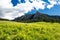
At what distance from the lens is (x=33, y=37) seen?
83.4ft

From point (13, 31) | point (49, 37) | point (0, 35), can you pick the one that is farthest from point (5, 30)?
point (49, 37)

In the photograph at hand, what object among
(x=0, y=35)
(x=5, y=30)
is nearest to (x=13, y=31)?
(x=5, y=30)

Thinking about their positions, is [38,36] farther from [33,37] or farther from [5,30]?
[5,30]

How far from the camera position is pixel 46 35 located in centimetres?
2706

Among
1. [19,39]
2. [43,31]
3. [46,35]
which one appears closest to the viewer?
[19,39]

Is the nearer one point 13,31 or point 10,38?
point 10,38

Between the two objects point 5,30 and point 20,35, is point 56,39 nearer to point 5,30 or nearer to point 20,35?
point 20,35

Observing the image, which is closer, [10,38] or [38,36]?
[10,38]

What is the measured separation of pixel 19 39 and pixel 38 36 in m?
3.41

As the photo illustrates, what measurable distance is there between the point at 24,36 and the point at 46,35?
13.6 ft

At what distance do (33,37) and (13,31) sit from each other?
13.1 ft

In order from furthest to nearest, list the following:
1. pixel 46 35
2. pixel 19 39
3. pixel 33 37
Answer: pixel 46 35 < pixel 33 37 < pixel 19 39

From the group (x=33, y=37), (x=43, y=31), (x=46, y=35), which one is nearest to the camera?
(x=33, y=37)

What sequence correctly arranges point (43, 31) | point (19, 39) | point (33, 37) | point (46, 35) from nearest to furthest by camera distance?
point (19, 39)
point (33, 37)
point (46, 35)
point (43, 31)
